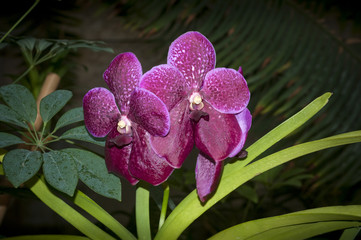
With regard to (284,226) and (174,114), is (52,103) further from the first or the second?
(284,226)

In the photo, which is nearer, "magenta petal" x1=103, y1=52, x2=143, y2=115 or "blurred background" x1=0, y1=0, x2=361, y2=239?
"magenta petal" x1=103, y1=52, x2=143, y2=115

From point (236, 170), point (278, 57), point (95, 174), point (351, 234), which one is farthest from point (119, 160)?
point (278, 57)

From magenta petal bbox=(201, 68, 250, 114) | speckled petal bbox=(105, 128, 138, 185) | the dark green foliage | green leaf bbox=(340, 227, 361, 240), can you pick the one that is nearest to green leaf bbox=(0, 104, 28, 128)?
speckled petal bbox=(105, 128, 138, 185)

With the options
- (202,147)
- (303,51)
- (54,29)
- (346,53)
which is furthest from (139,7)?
(202,147)

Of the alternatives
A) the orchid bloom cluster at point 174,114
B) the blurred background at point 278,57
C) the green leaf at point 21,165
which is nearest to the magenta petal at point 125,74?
the orchid bloom cluster at point 174,114

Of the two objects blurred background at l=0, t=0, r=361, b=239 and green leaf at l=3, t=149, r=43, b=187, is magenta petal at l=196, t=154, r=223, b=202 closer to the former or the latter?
green leaf at l=3, t=149, r=43, b=187

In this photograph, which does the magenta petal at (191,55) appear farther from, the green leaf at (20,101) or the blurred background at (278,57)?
the blurred background at (278,57)

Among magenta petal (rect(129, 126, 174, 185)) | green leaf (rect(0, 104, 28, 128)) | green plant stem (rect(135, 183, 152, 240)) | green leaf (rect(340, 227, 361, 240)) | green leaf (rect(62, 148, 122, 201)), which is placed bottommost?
green plant stem (rect(135, 183, 152, 240))
